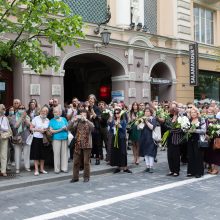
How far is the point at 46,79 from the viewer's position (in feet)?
49.4

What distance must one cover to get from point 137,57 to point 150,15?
2988 millimetres

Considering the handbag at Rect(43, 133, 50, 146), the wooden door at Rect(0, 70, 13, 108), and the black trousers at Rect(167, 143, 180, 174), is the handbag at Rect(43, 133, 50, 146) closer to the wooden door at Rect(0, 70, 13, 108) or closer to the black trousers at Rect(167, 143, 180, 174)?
the black trousers at Rect(167, 143, 180, 174)

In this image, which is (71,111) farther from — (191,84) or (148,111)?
(191,84)

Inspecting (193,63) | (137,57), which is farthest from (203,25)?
(137,57)

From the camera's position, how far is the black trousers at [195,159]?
31.4 ft

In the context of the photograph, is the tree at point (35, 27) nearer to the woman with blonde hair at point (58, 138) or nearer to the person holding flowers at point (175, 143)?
the woman with blonde hair at point (58, 138)

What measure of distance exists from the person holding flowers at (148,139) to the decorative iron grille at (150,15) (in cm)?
1043

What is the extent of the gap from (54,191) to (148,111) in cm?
349

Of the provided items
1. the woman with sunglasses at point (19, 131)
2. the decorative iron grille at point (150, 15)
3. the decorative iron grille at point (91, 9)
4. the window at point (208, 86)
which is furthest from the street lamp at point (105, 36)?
the window at point (208, 86)

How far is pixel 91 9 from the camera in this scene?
57.2 ft

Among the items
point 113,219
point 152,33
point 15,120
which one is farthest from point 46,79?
point 113,219

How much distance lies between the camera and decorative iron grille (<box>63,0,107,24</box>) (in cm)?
1681

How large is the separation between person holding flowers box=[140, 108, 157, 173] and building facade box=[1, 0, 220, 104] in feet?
18.5

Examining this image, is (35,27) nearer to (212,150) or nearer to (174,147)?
(174,147)
